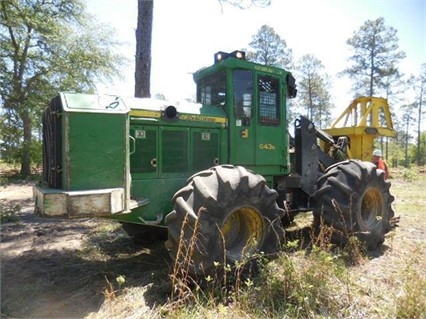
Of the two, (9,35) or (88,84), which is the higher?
(9,35)

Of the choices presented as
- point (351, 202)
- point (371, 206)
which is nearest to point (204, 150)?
point (351, 202)

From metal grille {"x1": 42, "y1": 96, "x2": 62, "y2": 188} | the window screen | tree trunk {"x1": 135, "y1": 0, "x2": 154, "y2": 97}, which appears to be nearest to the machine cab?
the window screen

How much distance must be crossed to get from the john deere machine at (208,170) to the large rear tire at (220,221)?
0.05 ft

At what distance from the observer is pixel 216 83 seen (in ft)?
18.8

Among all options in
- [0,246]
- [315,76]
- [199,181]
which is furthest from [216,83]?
[315,76]

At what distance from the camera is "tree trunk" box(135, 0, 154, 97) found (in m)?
8.94

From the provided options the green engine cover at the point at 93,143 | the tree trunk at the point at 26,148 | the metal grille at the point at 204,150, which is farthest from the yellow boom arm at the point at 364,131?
the tree trunk at the point at 26,148

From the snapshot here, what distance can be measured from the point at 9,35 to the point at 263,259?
19.7m

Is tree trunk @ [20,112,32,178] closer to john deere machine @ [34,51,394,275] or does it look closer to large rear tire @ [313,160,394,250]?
john deere machine @ [34,51,394,275]

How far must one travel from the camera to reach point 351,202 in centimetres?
536

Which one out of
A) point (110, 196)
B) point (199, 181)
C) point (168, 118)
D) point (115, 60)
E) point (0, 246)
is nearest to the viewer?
point (110, 196)

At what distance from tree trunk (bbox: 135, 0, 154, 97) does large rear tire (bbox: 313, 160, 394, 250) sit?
17.5 ft

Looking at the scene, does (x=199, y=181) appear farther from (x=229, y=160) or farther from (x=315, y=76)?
(x=315, y=76)

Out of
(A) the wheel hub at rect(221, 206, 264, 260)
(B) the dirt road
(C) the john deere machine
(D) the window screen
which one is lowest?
(B) the dirt road
